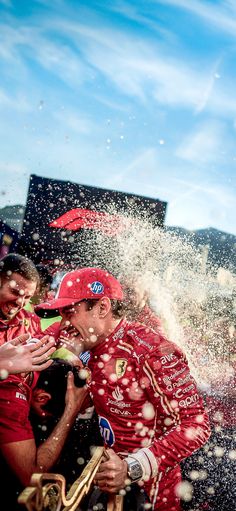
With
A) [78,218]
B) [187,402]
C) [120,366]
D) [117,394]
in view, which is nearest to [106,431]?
[117,394]

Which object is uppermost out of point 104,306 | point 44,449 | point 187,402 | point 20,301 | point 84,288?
point 84,288

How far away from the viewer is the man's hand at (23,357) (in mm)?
2064

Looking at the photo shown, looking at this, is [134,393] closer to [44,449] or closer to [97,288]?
[44,449]

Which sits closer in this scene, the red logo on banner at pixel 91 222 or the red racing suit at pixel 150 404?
the red racing suit at pixel 150 404

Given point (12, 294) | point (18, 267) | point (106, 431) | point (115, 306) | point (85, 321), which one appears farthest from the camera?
point (18, 267)

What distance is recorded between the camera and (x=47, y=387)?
2.29 meters

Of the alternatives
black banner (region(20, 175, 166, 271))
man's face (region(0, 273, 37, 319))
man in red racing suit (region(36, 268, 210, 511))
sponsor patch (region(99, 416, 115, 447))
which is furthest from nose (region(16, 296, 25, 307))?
black banner (region(20, 175, 166, 271))

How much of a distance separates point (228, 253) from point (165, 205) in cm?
1952

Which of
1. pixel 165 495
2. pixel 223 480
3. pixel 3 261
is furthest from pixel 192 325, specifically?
pixel 165 495

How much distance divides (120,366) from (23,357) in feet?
2.20

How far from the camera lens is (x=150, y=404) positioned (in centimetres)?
241

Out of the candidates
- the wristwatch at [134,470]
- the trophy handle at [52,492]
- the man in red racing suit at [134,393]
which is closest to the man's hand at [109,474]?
the man in red racing suit at [134,393]

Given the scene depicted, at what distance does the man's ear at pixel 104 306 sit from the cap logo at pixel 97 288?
0.06 m

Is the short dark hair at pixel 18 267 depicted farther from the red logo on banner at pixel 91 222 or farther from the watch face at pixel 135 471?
the red logo on banner at pixel 91 222
